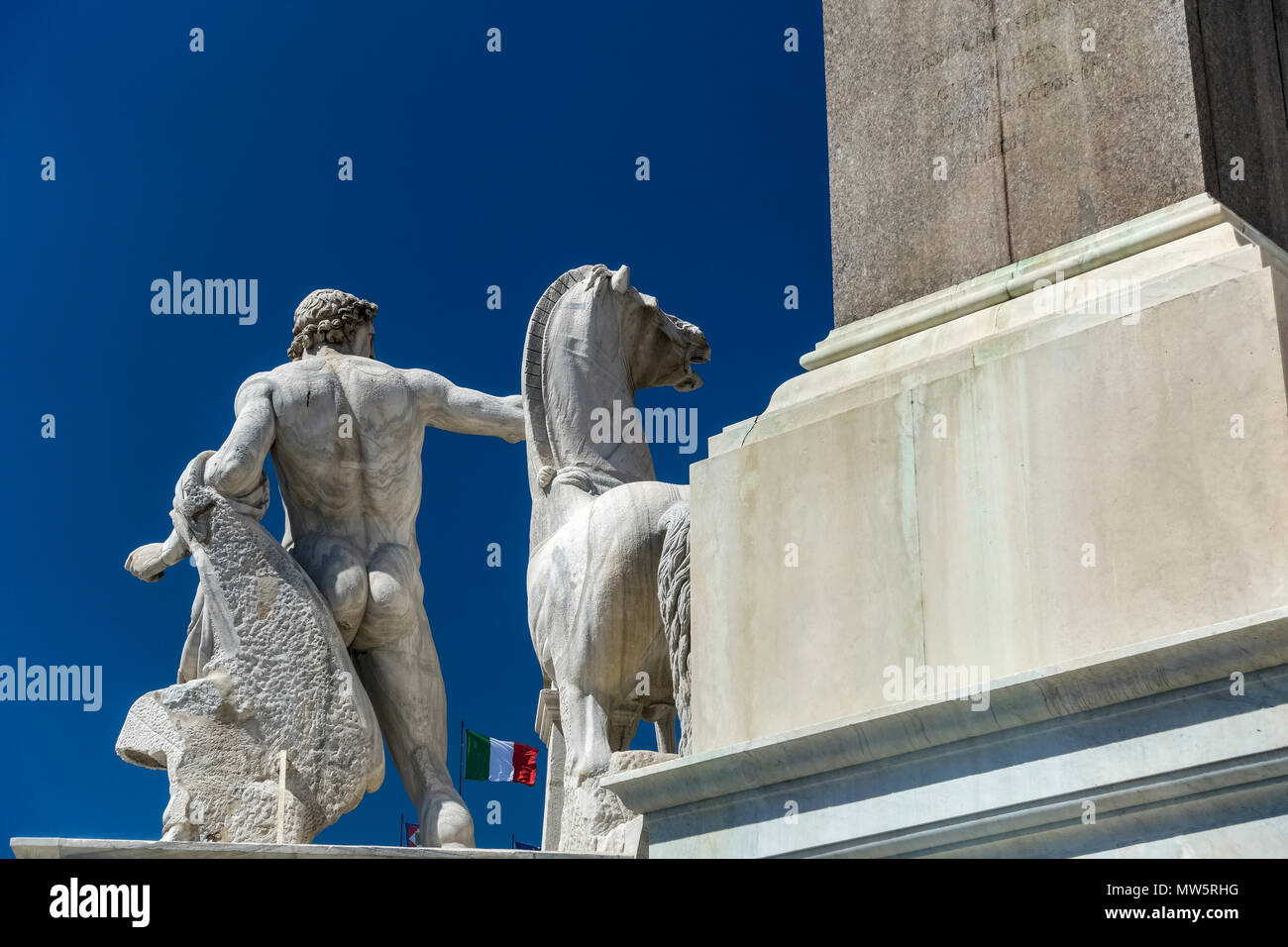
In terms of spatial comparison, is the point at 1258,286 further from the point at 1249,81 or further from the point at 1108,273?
the point at 1249,81

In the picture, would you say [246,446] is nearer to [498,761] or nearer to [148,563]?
[148,563]

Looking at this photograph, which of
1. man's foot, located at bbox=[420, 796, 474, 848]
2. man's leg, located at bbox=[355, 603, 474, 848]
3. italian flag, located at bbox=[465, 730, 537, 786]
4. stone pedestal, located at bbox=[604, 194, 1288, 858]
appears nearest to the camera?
stone pedestal, located at bbox=[604, 194, 1288, 858]

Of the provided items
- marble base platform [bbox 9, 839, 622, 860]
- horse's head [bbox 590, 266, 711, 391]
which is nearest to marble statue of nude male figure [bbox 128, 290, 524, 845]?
horse's head [bbox 590, 266, 711, 391]

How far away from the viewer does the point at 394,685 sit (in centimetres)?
1058

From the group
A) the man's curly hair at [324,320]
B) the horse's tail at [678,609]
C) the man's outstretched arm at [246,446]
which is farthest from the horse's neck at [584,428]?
the man's curly hair at [324,320]

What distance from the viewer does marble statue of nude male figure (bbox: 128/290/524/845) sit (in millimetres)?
10445

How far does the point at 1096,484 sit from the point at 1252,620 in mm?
702

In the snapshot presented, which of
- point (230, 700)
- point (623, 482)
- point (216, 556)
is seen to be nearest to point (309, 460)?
point (216, 556)

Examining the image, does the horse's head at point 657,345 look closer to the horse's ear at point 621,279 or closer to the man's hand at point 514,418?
the horse's ear at point 621,279

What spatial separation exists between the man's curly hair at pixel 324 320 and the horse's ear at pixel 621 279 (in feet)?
9.01

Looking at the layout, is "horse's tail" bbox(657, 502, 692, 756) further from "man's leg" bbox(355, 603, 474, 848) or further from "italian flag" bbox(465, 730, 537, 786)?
"italian flag" bbox(465, 730, 537, 786)

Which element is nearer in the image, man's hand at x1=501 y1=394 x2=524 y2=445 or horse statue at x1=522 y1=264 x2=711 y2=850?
horse statue at x1=522 y1=264 x2=711 y2=850

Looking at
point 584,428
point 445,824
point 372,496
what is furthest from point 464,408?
point 445,824

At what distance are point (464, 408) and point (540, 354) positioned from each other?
1.89 metres
